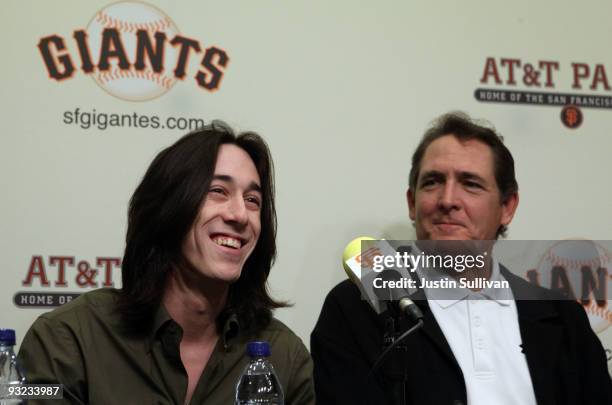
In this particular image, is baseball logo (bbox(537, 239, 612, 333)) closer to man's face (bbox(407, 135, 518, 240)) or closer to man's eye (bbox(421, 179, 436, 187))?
man's face (bbox(407, 135, 518, 240))

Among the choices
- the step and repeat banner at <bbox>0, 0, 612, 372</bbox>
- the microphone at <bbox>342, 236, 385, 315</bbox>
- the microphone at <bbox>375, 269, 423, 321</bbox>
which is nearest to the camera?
the microphone at <bbox>375, 269, 423, 321</bbox>

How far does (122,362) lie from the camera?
5.78 feet

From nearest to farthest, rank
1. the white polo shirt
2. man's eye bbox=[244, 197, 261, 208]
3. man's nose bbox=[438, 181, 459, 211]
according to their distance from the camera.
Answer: man's eye bbox=[244, 197, 261, 208], the white polo shirt, man's nose bbox=[438, 181, 459, 211]

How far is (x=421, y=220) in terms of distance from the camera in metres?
2.34

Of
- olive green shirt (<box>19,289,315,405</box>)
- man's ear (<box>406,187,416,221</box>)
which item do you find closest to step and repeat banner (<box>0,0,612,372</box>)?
man's ear (<box>406,187,416,221</box>)

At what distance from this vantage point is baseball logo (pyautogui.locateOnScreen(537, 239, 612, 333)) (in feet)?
8.79

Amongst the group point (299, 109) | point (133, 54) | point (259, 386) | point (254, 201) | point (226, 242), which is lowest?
point (259, 386)

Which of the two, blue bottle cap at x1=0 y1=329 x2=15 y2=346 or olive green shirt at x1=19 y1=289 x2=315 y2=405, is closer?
blue bottle cap at x1=0 y1=329 x2=15 y2=346

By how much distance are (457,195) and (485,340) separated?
443mm

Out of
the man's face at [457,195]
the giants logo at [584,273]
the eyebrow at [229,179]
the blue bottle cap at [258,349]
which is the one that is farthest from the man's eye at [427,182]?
the blue bottle cap at [258,349]

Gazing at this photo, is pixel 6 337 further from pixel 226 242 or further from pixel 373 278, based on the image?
pixel 373 278

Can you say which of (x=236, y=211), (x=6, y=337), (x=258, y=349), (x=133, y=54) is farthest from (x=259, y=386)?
(x=133, y=54)

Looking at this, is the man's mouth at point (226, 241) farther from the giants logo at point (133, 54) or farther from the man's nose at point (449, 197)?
the giants logo at point (133, 54)

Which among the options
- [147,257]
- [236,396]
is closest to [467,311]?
[236,396]
